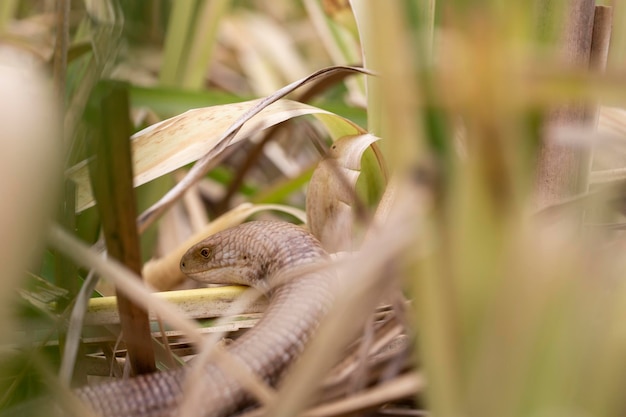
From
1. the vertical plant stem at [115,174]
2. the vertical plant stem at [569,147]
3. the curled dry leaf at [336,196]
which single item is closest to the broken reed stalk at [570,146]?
the vertical plant stem at [569,147]

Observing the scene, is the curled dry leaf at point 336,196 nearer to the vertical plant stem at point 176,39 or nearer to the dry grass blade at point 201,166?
the dry grass blade at point 201,166

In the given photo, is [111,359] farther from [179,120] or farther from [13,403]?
[179,120]

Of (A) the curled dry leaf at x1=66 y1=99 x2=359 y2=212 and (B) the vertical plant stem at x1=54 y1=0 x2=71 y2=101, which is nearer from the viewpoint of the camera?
(B) the vertical plant stem at x1=54 y1=0 x2=71 y2=101

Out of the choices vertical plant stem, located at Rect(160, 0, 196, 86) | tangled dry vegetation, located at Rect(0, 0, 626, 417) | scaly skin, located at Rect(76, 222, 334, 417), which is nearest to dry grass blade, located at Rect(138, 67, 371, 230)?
tangled dry vegetation, located at Rect(0, 0, 626, 417)

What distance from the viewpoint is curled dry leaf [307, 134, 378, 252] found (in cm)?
95

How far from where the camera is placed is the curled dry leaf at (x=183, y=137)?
910 millimetres

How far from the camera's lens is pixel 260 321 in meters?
0.82

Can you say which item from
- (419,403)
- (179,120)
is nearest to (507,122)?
(419,403)

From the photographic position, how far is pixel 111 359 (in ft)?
2.62

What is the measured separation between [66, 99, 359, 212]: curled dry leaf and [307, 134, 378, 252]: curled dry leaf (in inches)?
2.8

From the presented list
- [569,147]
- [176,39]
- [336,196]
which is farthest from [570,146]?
[176,39]

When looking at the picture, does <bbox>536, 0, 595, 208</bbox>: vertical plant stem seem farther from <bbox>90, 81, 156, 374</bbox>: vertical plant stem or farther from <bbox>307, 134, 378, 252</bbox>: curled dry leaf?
<bbox>90, 81, 156, 374</bbox>: vertical plant stem

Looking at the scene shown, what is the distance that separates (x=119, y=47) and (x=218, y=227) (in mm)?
690

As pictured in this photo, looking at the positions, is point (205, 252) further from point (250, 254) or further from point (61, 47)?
point (61, 47)
